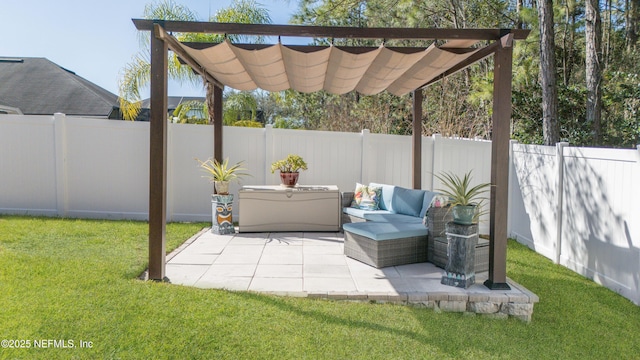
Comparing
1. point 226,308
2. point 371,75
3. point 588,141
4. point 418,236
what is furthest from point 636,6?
point 226,308

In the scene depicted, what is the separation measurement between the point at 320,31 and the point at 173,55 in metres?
5.96

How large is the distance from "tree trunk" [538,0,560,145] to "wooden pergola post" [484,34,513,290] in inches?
122

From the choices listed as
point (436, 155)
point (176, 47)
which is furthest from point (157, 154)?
point (436, 155)

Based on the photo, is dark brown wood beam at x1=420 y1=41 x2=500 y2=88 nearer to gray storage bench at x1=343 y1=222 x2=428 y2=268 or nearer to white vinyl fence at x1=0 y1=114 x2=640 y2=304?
gray storage bench at x1=343 y1=222 x2=428 y2=268

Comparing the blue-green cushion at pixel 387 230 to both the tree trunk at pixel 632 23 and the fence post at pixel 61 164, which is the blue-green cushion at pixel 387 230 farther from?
the tree trunk at pixel 632 23

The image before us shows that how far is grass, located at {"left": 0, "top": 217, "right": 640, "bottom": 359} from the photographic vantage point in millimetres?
2895

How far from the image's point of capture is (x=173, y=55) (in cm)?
882

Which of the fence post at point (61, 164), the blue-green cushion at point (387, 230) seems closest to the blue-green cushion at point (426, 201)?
the blue-green cushion at point (387, 230)

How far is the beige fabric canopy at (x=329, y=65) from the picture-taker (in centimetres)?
427

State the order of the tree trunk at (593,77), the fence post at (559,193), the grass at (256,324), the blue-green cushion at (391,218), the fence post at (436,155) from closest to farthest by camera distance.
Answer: the grass at (256,324) → the fence post at (559,193) → the blue-green cushion at (391,218) → the tree trunk at (593,77) → the fence post at (436,155)

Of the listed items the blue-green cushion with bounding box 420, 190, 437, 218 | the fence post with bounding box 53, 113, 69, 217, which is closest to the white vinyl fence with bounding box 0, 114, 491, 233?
the fence post with bounding box 53, 113, 69, 217

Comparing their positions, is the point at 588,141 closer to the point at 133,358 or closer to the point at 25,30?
the point at 133,358

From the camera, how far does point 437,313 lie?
12.0 feet

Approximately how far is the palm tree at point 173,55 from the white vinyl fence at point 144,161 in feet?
5.01
